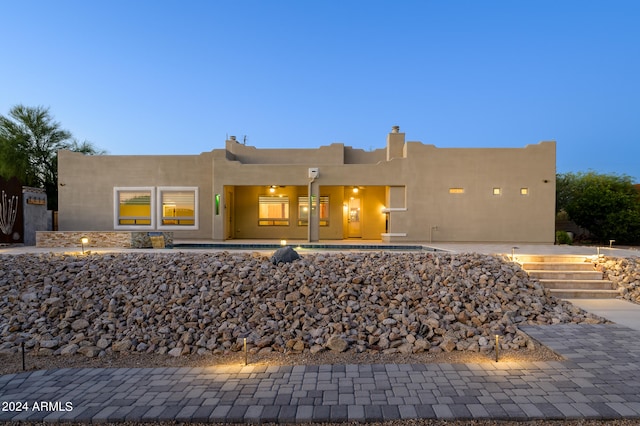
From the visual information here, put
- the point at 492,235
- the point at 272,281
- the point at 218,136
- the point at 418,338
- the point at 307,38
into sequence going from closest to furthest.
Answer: the point at 418,338 → the point at 272,281 → the point at 492,235 → the point at 307,38 → the point at 218,136

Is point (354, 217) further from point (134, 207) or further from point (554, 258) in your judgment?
point (134, 207)

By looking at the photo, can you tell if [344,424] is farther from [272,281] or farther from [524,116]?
[524,116]

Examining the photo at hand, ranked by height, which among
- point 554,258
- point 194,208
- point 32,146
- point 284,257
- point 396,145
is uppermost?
point 32,146

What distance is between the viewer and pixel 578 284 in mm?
7059

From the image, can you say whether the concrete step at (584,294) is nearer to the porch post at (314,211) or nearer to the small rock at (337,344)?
the small rock at (337,344)

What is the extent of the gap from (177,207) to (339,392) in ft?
43.1

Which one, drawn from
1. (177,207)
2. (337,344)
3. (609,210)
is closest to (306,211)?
(177,207)

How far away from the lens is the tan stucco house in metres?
13.5

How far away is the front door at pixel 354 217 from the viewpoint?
661 inches

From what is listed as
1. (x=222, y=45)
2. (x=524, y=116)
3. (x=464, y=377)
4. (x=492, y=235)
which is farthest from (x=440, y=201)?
(x=524, y=116)

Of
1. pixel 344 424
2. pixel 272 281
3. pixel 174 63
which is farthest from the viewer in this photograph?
pixel 174 63

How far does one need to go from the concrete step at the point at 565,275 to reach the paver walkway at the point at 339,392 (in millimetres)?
3320

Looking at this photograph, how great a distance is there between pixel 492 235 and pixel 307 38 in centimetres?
2658

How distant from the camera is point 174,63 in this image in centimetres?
2544
